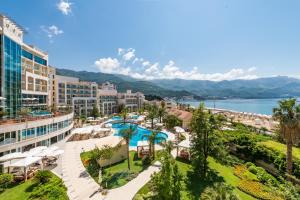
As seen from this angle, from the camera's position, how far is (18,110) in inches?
1372

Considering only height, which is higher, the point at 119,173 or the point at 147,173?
the point at 119,173

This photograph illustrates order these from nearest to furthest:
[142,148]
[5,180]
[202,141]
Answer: [5,180] → [202,141] → [142,148]

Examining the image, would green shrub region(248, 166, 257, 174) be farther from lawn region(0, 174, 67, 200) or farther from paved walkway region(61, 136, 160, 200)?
lawn region(0, 174, 67, 200)

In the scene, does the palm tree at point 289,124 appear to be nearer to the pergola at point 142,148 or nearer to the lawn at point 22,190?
the pergola at point 142,148

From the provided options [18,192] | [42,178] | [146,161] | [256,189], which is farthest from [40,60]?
[256,189]

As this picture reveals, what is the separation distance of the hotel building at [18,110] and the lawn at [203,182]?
19.2 metres

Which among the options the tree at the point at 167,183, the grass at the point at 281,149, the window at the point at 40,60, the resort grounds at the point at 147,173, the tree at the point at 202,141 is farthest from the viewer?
the window at the point at 40,60

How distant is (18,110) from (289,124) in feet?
141

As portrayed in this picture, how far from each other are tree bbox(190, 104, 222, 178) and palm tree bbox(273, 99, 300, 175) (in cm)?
761

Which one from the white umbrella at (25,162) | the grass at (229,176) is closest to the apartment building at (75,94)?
the white umbrella at (25,162)

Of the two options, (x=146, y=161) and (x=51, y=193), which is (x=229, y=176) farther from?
(x=51, y=193)

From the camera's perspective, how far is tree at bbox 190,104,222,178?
2138 centimetres

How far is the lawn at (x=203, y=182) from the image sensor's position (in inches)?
680

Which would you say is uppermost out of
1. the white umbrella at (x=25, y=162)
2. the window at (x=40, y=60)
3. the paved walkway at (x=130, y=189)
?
the window at (x=40, y=60)
